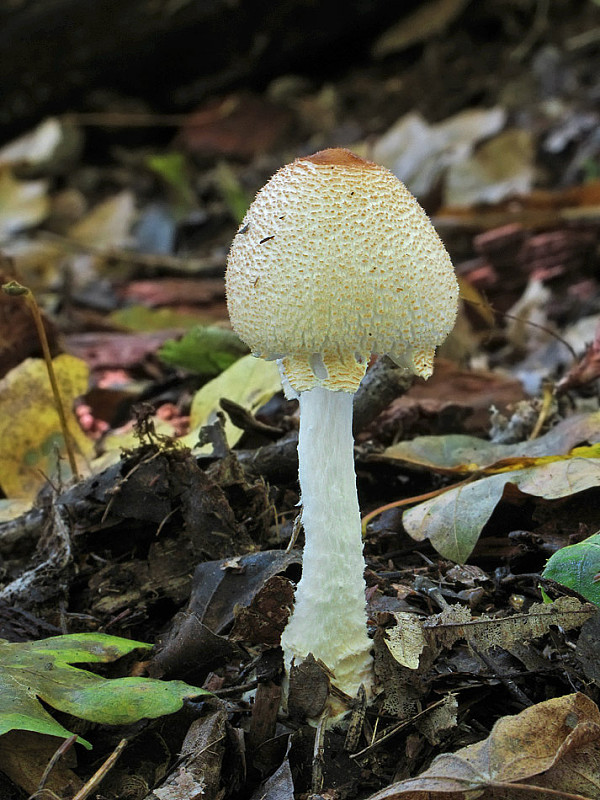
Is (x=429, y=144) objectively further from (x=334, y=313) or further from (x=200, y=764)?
(x=200, y=764)

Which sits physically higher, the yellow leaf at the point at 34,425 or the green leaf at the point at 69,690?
the yellow leaf at the point at 34,425

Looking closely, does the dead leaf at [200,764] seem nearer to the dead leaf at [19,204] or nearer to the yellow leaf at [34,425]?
the yellow leaf at [34,425]

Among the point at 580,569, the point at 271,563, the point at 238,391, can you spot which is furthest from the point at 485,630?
the point at 238,391

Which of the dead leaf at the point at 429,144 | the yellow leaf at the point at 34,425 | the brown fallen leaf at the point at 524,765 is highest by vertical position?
the dead leaf at the point at 429,144

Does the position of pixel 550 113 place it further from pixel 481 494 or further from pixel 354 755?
pixel 354 755

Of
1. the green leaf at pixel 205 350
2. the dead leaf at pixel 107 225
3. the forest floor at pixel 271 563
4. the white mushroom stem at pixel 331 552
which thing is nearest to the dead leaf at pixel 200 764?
the forest floor at pixel 271 563

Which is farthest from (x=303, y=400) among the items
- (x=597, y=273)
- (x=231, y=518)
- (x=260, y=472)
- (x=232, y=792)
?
(x=597, y=273)

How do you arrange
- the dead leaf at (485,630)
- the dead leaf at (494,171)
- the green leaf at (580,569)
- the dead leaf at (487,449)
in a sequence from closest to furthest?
the green leaf at (580,569) → the dead leaf at (485,630) → the dead leaf at (487,449) → the dead leaf at (494,171)
